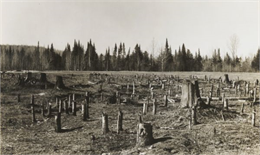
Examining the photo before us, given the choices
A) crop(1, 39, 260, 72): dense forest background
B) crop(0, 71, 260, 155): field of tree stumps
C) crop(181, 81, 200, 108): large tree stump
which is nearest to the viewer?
crop(0, 71, 260, 155): field of tree stumps

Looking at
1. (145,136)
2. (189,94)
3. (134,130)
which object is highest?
(189,94)

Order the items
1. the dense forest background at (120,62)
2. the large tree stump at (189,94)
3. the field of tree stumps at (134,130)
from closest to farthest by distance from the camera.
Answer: the field of tree stumps at (134,130) < the large tree stump at (189,94) < the dense forest background at (120,62)

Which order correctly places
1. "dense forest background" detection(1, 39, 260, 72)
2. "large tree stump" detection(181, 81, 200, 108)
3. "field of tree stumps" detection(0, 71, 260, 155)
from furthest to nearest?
"dense forest background" detection(1, 39, 260, 72) → "large tree stump" detection(181, 81, 200, 108) → "field of tree stumps" detection(0, 71, 260, 155)

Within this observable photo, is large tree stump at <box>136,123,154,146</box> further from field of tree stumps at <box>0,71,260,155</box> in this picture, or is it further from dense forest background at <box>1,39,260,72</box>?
dense forest background at <box>1,39,260,72</box>

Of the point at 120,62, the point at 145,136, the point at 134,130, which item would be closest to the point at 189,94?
the point at 134,130

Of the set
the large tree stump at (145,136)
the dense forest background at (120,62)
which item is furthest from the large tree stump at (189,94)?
the dense forest background at (120,62)

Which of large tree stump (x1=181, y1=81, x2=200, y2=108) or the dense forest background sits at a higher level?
the dense forest background

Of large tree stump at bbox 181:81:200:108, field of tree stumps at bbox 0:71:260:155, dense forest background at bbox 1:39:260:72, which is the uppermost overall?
dense forest background at bbox 1:39:260:72

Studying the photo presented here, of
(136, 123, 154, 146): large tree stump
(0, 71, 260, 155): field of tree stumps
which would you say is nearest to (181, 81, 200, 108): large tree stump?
(0, 71, 260, 155): field of tree stumps

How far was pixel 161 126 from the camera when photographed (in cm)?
1410

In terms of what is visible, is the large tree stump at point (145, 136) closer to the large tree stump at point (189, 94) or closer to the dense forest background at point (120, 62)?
the large tree stump at point (189, 94)

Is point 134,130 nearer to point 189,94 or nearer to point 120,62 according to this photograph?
point 189,94

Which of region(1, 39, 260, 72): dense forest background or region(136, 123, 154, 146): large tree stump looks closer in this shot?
region(136, 123, 154, 146): large tree stump

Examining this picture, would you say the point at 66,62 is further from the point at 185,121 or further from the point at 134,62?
the point at 185,121
